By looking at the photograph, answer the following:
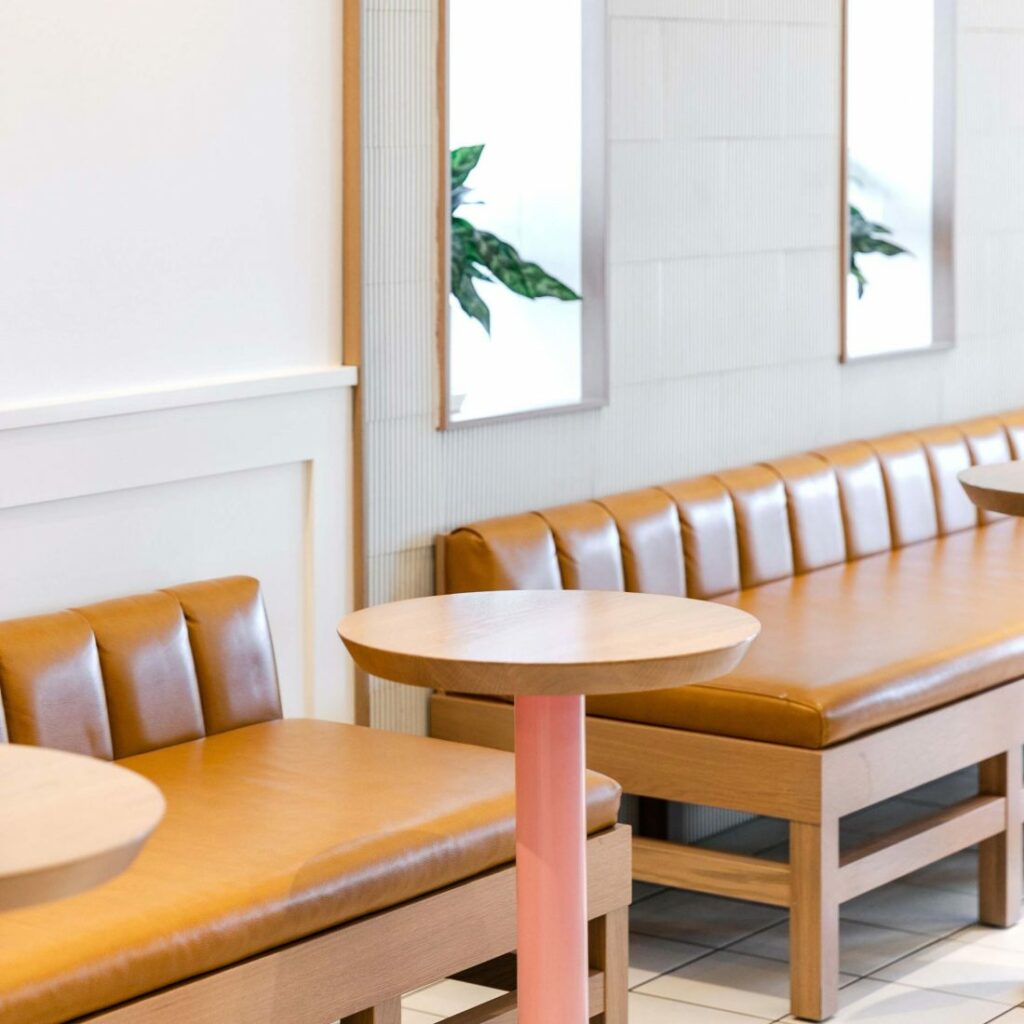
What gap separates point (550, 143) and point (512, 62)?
7.5 inches

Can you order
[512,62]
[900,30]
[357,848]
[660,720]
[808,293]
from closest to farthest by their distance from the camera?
[357,848], [660,720], [512,62], [808,293], [900,30]

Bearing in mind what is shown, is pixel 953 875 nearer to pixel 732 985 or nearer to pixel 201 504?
pixel 732 985

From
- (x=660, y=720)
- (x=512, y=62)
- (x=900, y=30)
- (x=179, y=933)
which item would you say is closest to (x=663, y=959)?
(x=660, y=720)

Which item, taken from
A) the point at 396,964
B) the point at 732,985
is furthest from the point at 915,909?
the point at 396,964

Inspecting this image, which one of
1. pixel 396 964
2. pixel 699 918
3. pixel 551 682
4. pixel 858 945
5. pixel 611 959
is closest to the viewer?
pixel 551 682

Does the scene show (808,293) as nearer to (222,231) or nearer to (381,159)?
(381,159)

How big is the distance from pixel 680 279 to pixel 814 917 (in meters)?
1.61

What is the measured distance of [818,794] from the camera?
11.0 ft

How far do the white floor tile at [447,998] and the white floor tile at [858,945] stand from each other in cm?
53

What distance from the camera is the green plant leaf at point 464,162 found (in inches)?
157

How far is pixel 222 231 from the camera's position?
135 inches

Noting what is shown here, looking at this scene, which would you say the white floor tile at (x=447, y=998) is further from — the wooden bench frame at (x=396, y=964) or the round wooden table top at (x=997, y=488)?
the round wooden table top at (x=997, y=488)

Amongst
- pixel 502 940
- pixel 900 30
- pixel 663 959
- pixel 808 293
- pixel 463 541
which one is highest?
pixel 900 30

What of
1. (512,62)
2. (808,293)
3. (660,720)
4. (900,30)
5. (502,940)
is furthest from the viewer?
(900,30)
